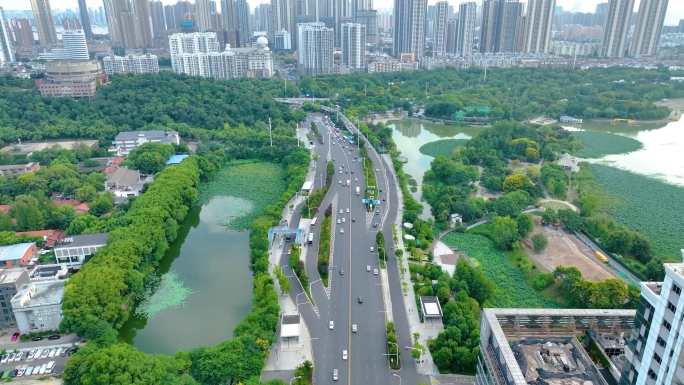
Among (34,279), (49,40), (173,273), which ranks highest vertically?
(49,40)

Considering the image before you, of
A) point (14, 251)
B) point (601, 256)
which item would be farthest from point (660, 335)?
point (14, 251)

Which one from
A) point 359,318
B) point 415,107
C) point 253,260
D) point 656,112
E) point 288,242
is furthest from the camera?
point 415,107

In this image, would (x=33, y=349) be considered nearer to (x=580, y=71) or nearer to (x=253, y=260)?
(x=253, y=260)

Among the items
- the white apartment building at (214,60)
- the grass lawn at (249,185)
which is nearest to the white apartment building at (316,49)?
the white apartment building at (214,60)

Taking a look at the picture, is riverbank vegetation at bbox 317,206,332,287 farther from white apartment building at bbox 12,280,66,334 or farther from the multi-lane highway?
white apartment building at bbox 12,280,66,334

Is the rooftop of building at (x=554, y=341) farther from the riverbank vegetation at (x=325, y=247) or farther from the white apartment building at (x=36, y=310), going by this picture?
the white apartment building at (x=36, y=310)

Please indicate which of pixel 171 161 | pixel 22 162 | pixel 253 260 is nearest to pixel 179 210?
pixel 253 260
